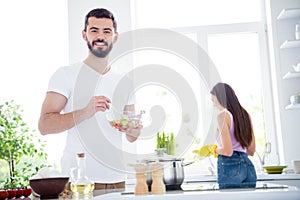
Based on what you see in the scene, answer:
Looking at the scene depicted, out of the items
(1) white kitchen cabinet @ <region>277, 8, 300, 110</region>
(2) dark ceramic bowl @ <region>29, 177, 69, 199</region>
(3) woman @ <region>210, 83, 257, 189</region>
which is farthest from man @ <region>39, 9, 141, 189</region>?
(1) white kitchen cabinet @ <region>277, 8, 300, 110</region>

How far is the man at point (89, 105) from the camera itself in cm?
172

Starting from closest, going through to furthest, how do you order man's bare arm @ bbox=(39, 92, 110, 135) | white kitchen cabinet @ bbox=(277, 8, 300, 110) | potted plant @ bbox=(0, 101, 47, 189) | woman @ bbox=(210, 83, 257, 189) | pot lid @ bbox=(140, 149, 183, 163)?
pot lid @ bbox=(140, 149, 183, 163) < man's bare arm @ bbox=(39, 92, 110, 135) < woman @ bbox=(210, 83, 257, 189) < potted plant @ bbox=(0, 101, 47, 189) < white kitchen cabinet @ bbox=(277, 8, 300, 110)

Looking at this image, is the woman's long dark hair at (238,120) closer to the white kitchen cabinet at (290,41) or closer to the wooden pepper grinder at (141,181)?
the white kitchen cabinet at (290,41)

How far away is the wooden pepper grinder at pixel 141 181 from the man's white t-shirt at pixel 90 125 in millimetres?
190

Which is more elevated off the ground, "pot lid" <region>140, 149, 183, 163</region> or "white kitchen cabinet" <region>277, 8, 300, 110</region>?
"white kitchen cabinet" <region>277, 8, 300, 110</region>

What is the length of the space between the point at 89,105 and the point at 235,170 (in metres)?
1.34

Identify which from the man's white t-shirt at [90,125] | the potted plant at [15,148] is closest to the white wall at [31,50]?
the potted plant at [15,148]

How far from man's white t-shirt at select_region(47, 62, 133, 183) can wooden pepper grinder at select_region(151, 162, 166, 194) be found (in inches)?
8.7

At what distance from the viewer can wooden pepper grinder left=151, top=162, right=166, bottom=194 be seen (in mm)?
1490

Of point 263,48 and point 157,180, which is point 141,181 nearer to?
point 157,180

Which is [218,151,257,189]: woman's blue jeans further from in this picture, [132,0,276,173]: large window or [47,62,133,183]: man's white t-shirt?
[132,0,276,173]: large window

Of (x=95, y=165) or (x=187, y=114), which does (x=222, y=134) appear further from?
(x=187, y=114)

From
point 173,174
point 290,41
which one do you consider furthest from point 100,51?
point 290,41

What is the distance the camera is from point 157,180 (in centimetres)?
150
